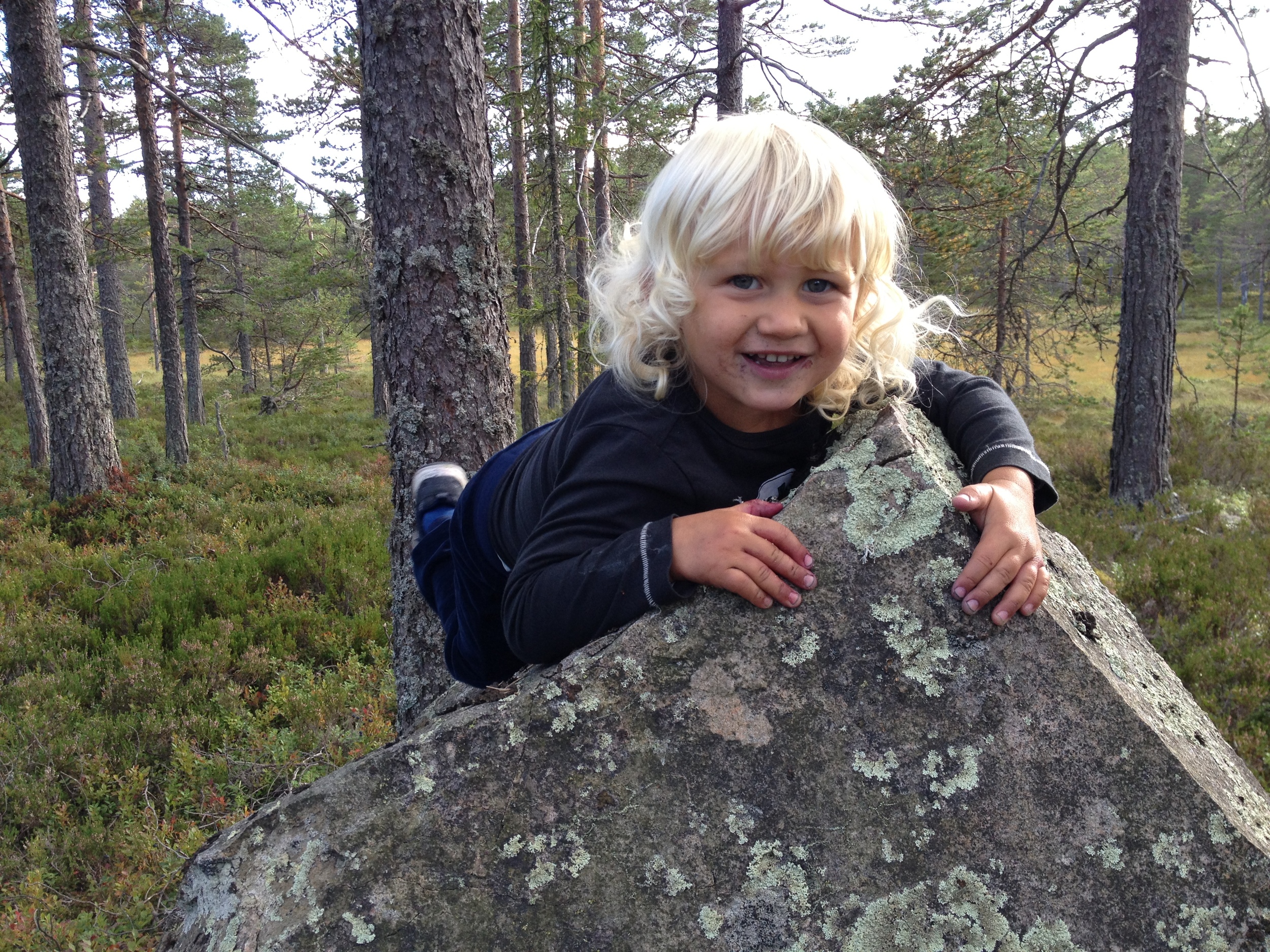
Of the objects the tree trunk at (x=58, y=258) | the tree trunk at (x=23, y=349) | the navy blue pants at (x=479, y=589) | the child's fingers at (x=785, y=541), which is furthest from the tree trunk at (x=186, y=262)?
the child's fingers at (x=785, y=541)

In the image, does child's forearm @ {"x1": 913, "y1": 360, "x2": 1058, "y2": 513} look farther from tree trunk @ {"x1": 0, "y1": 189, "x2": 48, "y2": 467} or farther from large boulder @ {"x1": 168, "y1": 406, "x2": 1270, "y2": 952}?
tree trunk @ {"x1": 0, "y1": 189, "x2": 48, "y2": 467}

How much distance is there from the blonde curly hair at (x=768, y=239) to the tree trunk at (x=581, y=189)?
4.41 meters

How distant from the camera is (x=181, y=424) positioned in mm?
12938

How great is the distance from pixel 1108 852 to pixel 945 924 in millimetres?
318

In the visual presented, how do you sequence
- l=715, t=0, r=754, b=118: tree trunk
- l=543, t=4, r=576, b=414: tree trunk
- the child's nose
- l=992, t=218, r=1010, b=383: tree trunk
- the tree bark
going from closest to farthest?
the child's nose < l=715, t=0, r=754, b=118: tree trunk < l=543, t=4, r=576, b=414: tree trunk < l=992, t=218, r=1010, b=383: tree trunk < the tree bark

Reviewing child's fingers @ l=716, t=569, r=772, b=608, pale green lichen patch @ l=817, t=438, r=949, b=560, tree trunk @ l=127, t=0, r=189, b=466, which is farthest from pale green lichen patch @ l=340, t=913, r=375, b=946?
tree trunk @ l=127, t=0, r=189, b=466

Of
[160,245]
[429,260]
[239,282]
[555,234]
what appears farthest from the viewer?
[239,282]

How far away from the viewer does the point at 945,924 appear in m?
1.39

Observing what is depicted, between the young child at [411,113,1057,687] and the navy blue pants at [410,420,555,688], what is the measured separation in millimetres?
286

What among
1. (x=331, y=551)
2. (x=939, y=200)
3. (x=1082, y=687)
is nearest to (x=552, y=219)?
(x=939, y=200)

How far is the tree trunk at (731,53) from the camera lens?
7473mm

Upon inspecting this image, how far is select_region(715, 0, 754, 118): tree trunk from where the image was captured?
7473 mm

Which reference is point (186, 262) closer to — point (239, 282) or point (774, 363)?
point (239, 282)

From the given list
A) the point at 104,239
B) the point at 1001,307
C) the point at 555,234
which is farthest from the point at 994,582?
the point at 104,239
